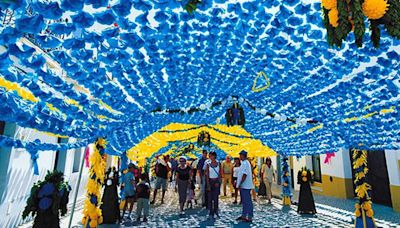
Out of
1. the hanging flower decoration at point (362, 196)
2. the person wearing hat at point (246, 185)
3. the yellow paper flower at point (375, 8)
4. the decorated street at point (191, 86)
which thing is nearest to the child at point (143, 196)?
the decorated street at point (191, 86)

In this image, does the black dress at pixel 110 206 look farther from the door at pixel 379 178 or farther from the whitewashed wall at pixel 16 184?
the door at pixel 379 178

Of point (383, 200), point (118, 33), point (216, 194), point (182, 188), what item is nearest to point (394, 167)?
point (383, 200)

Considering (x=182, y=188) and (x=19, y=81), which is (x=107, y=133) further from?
(x=182, y=188)

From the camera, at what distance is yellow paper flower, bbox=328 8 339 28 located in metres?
2.15

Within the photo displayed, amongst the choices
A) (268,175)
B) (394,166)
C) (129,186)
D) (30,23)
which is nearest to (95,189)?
(129,186)

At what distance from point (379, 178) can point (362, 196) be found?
6661 millimetres

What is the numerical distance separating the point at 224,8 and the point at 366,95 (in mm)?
3051

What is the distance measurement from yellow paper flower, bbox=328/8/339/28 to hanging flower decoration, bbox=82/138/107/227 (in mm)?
4631

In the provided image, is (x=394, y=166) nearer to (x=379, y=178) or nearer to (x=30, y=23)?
(x=379, y=178)

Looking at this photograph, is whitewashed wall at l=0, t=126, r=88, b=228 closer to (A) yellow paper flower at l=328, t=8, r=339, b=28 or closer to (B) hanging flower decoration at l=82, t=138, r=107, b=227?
(B) hanging flower decoration at l=82, t=138, r=107, b=227

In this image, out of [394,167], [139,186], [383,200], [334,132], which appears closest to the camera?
[334,132]

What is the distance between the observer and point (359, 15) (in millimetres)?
2049

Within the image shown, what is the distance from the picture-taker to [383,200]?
1075 centimetres

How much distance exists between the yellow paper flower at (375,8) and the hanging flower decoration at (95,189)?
4879 millimetres
